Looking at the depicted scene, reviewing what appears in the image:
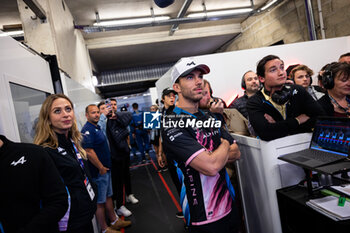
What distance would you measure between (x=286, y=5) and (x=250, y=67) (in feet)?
9.99

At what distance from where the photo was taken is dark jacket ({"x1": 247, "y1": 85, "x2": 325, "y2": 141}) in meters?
1.67

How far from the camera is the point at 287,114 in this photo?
1829mm

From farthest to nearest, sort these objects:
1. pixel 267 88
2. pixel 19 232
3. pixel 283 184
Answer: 1. pixel 267 88
2. pixel 283 184
3. pixel 19 232

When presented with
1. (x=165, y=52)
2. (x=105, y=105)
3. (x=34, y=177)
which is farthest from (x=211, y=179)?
(x=165, y=52)

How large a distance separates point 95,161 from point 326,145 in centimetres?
237

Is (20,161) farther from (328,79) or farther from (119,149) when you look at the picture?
(119,149)

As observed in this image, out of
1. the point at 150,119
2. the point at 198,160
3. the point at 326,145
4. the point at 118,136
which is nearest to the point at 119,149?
the point at 118,136

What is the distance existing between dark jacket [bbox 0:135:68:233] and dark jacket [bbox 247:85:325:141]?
139 cm

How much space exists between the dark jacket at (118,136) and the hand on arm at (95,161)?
26.0 inches

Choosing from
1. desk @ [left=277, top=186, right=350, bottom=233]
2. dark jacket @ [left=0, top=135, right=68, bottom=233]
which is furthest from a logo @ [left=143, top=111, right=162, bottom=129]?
dark jacket @ [left=0, top=135, right=68, bottom=233]

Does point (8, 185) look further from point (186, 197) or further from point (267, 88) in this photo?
point (267, 88)

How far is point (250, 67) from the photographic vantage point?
14.6ft

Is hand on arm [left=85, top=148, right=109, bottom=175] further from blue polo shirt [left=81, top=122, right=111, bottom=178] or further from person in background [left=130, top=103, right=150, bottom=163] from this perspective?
person in background [left=130, top=103, right=150, bottom=163]

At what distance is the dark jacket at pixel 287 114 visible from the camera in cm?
167
